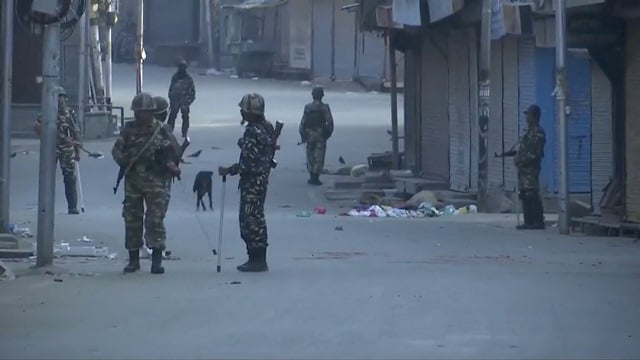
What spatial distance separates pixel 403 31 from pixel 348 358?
57.3ft

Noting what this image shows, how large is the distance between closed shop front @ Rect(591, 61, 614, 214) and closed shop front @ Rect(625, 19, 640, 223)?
6.32ft

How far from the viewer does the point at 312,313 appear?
11008 millimetres

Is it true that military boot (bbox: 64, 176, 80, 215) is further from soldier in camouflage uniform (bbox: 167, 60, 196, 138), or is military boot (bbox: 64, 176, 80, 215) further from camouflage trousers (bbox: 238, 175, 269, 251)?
soldier in camouflage uniform (bbox: 167, 60, 196, 138)

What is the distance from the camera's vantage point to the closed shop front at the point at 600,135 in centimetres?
2012

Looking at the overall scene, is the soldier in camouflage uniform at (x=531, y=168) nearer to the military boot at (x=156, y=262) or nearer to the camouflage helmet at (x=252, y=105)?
the camouflage helmet at (x=252, y=105)

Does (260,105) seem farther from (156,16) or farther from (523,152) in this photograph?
(156,16)

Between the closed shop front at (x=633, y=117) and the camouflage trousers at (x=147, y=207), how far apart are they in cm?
697

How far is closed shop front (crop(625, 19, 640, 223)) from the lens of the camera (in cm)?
1761

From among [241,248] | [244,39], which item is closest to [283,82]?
[244,39]

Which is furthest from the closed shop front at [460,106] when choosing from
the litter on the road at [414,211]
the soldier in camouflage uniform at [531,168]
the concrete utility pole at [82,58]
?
the concrete utility pole at [82,58]

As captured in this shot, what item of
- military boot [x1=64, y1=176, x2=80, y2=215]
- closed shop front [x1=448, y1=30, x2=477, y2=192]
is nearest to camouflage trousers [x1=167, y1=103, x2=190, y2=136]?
closed shop front [x1=448, y1=30, x2=477, y2=192]

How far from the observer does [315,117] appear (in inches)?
1046

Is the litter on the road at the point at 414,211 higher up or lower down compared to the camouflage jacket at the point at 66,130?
lower down

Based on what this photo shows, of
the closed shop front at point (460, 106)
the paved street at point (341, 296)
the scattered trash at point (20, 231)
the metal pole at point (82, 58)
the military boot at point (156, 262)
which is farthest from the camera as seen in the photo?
the metal pole at point (82, 58)
